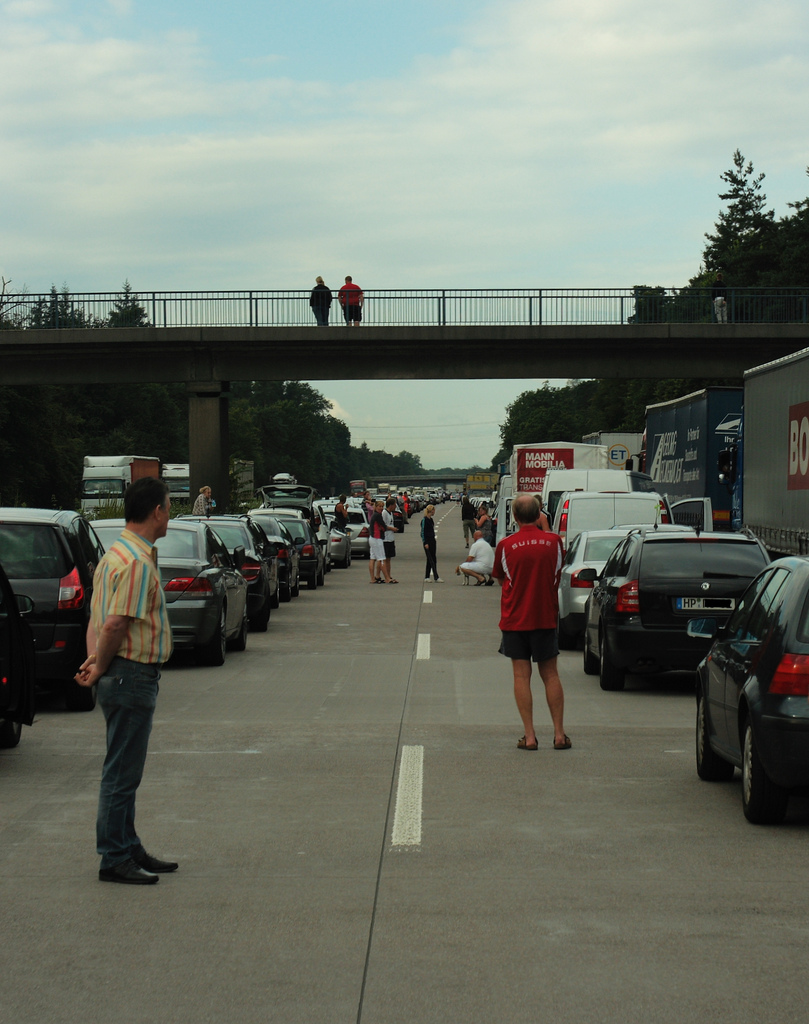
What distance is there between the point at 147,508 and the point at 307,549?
24.2 meters

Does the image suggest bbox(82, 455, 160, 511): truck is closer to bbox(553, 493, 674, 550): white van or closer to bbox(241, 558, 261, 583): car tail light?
bbox(553, 493, 674, 550): white van

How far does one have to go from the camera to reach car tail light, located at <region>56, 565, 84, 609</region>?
1145 centimetres

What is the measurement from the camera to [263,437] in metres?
172

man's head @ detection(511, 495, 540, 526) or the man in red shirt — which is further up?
man's head @ detection(511, 495, 540, 526)

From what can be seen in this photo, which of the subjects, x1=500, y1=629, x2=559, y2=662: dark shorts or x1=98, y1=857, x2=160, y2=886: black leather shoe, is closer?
x1=98, y1=857, x2=160, y2=886: black leather shoe

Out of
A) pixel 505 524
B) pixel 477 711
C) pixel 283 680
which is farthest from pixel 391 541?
pixel 477 711

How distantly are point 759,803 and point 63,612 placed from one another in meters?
6.23

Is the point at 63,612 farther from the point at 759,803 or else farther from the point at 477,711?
the point at 759,803

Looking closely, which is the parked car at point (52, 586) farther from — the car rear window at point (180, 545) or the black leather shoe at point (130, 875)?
the black leather shoe at point (130, 875)

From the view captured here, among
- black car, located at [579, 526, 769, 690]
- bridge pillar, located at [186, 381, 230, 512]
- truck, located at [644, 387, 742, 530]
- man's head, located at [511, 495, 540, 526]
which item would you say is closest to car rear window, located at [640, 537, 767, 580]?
black car, located at [579, 526, 769, 690]

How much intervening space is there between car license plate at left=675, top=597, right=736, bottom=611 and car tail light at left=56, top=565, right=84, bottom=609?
519 cm

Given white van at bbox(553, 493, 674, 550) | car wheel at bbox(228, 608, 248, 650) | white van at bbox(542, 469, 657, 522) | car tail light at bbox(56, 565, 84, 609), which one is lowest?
car wheel at bbox(228, 608, 248, 650)

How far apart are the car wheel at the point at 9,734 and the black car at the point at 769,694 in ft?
15.0

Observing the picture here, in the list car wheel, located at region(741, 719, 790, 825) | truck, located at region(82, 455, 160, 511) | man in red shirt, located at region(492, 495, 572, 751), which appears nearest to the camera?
car wheel, located at region(741, 719, 790, 825)
